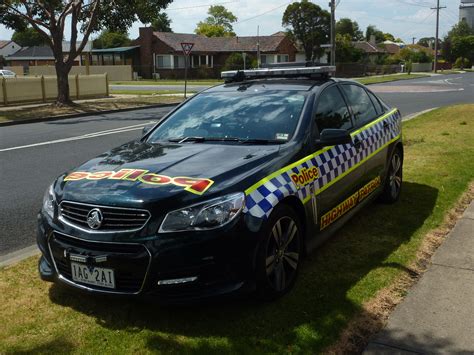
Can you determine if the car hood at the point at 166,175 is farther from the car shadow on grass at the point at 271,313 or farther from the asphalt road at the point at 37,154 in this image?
the asphalt road at the point at 37,154

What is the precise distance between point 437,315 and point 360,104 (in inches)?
103

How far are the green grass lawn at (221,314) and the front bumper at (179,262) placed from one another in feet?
0.74

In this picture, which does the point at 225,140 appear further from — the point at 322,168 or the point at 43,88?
the point at 43,88

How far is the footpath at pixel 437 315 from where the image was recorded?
3086 mm

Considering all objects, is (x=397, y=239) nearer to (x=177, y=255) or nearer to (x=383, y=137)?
(x=383, y=137)

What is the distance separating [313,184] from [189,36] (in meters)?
60.9

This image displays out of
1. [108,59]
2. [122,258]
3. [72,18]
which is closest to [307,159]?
[122,258]

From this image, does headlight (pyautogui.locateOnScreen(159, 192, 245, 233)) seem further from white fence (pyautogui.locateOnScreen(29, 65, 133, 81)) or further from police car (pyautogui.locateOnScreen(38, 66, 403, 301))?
white fence (pyautogui.locateOnScreen(29, 65, 133, 81))

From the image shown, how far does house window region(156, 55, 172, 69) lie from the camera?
192 feet

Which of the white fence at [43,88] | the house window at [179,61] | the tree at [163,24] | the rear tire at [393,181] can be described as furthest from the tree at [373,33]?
the rear tire at [393,181]

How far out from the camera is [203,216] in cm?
317

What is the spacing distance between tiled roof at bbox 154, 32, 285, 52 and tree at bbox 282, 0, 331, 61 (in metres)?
2.24

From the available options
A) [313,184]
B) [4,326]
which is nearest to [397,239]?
[313,184]

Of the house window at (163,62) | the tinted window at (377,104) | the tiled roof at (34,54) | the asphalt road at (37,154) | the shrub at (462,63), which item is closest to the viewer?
the asphalt road at (37,154)
